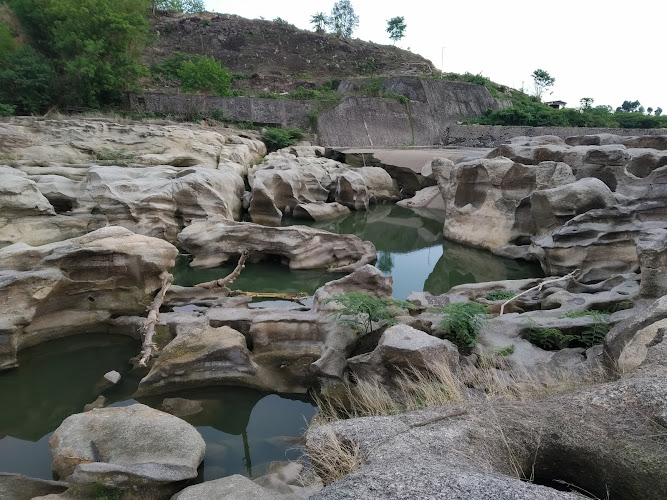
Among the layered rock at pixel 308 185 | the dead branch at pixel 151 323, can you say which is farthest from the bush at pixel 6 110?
the dead branch at pixel 151 323

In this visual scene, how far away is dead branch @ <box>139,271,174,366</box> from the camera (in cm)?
539

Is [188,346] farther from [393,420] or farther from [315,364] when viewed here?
[393,420]

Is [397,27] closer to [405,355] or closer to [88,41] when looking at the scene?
[88,41]

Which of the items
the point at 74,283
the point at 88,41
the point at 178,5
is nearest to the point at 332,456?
the point at 74,283

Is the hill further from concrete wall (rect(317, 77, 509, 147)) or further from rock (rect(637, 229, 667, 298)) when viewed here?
rock (rect(637, 229, 667, 298))

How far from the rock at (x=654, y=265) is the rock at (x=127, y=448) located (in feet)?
17.5

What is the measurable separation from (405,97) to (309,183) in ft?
47.3

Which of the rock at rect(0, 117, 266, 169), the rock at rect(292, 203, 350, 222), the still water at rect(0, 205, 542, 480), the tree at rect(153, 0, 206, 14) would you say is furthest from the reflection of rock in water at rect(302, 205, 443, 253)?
the tree at rect(153, 0, 206, 14)

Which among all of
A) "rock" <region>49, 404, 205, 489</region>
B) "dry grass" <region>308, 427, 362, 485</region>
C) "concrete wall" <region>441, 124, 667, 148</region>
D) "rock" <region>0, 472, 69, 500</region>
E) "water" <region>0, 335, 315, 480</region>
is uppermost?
"concrete wall" <region>441, 124, 667, 148</region>

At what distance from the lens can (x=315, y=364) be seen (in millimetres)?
5199

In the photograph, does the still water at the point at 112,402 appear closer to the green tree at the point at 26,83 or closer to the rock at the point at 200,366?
the rock at the point at 200,366

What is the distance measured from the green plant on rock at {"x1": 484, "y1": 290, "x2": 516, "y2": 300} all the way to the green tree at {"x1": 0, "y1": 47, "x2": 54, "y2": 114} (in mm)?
19440

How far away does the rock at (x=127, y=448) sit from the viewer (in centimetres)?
337

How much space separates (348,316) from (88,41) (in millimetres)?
18793
